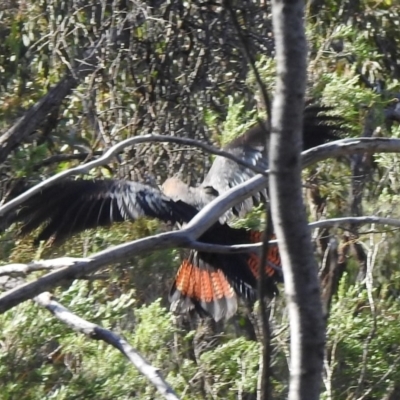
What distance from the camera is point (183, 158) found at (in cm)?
463

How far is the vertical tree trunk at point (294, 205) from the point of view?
4.56 ft

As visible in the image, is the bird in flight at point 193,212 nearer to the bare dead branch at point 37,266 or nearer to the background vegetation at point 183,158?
the background vegetation at point 183,158

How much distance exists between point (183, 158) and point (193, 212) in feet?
2.32

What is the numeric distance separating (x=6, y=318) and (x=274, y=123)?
2114 mm

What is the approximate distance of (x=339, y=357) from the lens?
4.15 metres

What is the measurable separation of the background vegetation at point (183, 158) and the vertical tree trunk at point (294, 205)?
1.93 metres

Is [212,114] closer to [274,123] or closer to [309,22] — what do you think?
[309,22]

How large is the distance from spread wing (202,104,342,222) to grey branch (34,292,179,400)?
142 centimetres

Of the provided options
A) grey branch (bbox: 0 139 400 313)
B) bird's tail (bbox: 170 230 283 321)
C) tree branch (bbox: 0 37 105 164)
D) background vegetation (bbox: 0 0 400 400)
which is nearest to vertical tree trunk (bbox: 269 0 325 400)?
grey branch (bbox: 0 139 400 313)

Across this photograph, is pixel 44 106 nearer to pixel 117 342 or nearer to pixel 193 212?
pixel 193 212

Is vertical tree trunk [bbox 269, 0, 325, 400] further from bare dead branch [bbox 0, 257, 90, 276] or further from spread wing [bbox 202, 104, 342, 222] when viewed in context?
spread wing [bbox 202, 104, 342, 222]

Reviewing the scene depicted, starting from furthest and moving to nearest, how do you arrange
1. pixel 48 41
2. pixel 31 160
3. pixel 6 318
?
pixel 48 41 < pixel 31 160 < pixel 6 318

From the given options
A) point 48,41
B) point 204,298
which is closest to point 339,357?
point 204,298

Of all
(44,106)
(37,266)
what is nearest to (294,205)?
(37,266)
